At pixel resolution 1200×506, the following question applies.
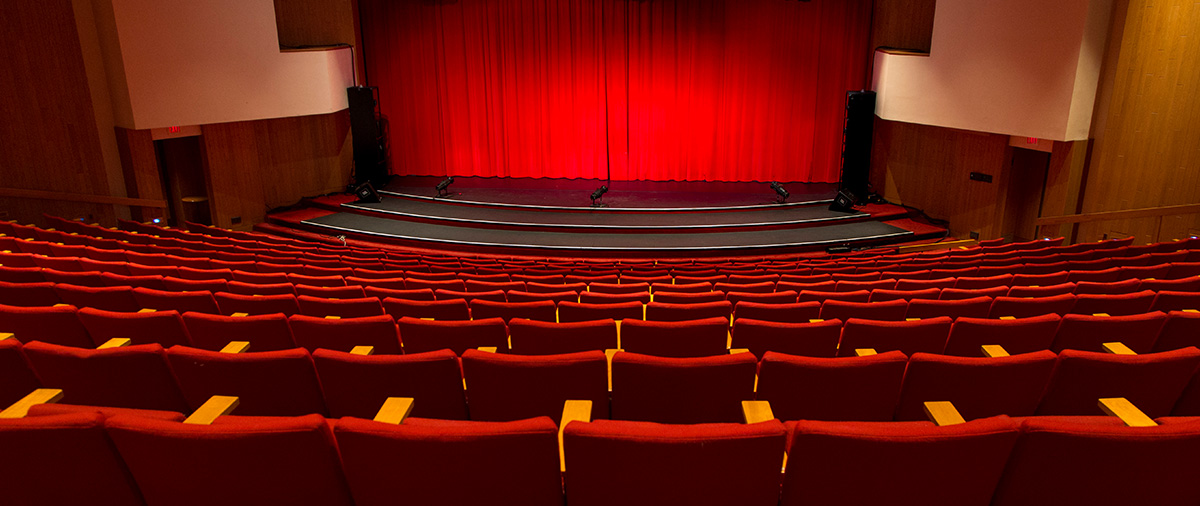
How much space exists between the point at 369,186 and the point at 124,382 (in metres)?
9.43

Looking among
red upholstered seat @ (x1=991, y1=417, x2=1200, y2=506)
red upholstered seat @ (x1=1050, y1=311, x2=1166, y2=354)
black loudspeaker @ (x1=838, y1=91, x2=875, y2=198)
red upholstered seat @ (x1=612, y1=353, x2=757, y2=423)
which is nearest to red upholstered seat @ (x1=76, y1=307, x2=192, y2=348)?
red upholstered seat @ (x1=612, y1=353, x2=757, y2=423)

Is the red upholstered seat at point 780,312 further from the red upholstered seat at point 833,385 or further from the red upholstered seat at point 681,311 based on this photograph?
the red upholstered seat at point 833,385

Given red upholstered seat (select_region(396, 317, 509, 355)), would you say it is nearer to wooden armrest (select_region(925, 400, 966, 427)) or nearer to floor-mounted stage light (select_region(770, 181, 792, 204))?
wooden armrest (select_region(925, 400, 966, 427))

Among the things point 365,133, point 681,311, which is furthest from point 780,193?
point 681,311

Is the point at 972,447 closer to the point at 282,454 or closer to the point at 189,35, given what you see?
the point at 282,454

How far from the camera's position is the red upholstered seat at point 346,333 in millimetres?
2936

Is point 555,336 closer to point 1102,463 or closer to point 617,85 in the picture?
point 1102,463

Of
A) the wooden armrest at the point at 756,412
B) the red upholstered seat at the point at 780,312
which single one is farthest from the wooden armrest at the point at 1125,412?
the red upholstered seat at the point at 780,312

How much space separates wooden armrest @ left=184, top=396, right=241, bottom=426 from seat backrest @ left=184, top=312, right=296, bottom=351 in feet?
3.05

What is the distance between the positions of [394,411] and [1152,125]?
9539mm

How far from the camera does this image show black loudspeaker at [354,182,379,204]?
11312mm

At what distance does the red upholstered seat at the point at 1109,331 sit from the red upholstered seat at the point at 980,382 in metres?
0.84

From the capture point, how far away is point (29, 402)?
77.6 inches

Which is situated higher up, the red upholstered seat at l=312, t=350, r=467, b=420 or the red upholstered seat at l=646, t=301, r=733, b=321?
the red upholstered seat at l=312, t=350, r=467, b=420
